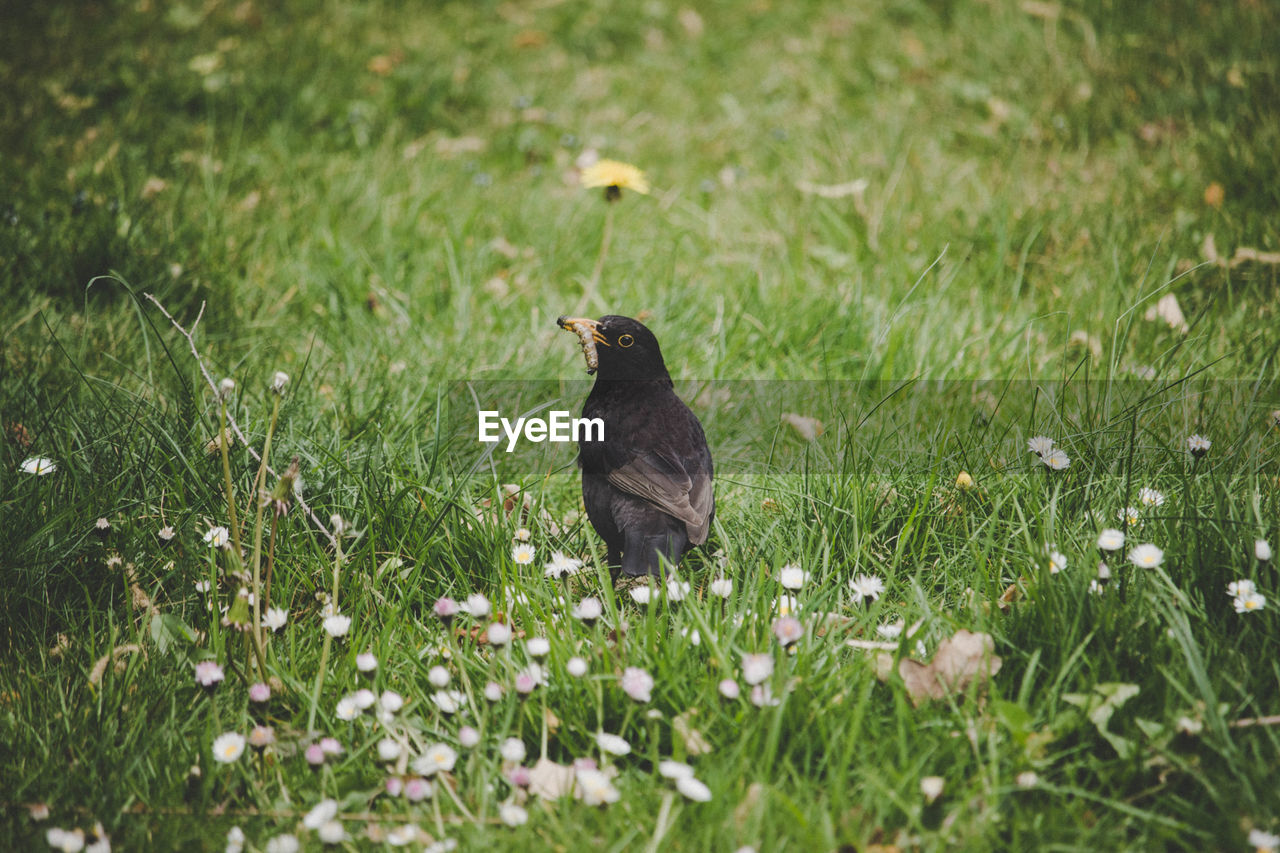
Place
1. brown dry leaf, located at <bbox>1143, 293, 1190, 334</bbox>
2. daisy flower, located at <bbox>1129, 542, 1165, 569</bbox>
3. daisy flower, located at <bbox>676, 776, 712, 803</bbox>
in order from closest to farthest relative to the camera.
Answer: daisy flower, located at <bbox>676, 776, 712, 803</bbox> < daisy flower, located at <bbox>1129, 542, 1165, 569</bbox> < brown dry leaf, located at <bbox>1143, 293, 1190, 334</bbox>

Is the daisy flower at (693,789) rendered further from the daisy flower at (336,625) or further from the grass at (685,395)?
the daisy flower at (336,625)

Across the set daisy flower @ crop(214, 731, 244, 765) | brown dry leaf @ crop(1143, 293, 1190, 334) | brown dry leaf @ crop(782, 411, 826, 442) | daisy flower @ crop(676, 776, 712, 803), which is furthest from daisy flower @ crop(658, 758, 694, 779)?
brown dry leaf @ crop(1143, 293, 1190, 334)

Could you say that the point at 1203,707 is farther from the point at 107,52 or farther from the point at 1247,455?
the point at 107,52

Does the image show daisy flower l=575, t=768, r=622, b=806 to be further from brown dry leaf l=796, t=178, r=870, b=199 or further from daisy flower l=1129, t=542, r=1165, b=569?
brown dry leaf l=796, t=178, r=870, b=199

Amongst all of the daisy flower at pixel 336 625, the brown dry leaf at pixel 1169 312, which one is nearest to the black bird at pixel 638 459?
the daisy flower at pixel 336 625

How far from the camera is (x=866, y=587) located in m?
2.12

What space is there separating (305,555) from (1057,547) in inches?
74.8

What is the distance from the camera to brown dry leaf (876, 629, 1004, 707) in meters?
1.89

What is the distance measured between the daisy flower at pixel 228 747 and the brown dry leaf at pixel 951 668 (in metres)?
1.35

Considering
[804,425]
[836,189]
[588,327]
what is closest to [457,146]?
[836,189]

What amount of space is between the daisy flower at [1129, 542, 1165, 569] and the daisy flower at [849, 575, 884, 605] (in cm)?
55

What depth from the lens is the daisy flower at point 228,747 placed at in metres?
1.77

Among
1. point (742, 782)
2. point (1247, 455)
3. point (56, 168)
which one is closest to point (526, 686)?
point (742, 782)

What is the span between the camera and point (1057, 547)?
2.21 m
